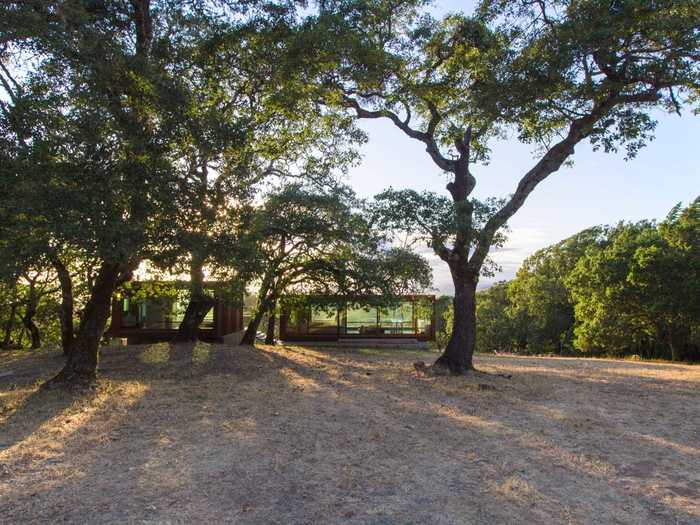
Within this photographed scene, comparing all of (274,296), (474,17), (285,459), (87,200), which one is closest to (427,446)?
(285,459)

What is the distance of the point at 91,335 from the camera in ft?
28.8

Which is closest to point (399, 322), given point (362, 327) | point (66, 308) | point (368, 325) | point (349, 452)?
point (368, 325)

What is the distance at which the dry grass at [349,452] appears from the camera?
3.75 metres

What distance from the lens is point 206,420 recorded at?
6.42 meters

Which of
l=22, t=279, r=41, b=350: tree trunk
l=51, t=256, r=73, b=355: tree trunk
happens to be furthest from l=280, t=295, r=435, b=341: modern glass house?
l=51, t=256, r=73, b=355: tree trunk

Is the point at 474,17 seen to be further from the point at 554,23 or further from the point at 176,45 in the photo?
the point at 176,45

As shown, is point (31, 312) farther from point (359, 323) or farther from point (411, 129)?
point (411, 129)

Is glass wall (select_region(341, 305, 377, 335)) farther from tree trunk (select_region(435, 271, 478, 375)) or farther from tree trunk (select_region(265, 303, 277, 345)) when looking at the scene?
tree trunk (select_region(435, 271, 478, 375))

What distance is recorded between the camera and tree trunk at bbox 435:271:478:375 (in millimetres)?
10289

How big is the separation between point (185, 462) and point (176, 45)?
653 centimetres

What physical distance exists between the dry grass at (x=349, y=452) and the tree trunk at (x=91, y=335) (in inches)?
18.0

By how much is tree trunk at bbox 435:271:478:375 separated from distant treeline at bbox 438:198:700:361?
10098 millimetres

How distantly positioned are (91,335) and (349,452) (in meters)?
6.00

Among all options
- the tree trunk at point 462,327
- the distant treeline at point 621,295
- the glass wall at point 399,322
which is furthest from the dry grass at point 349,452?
the distant treeline at point 621,295
